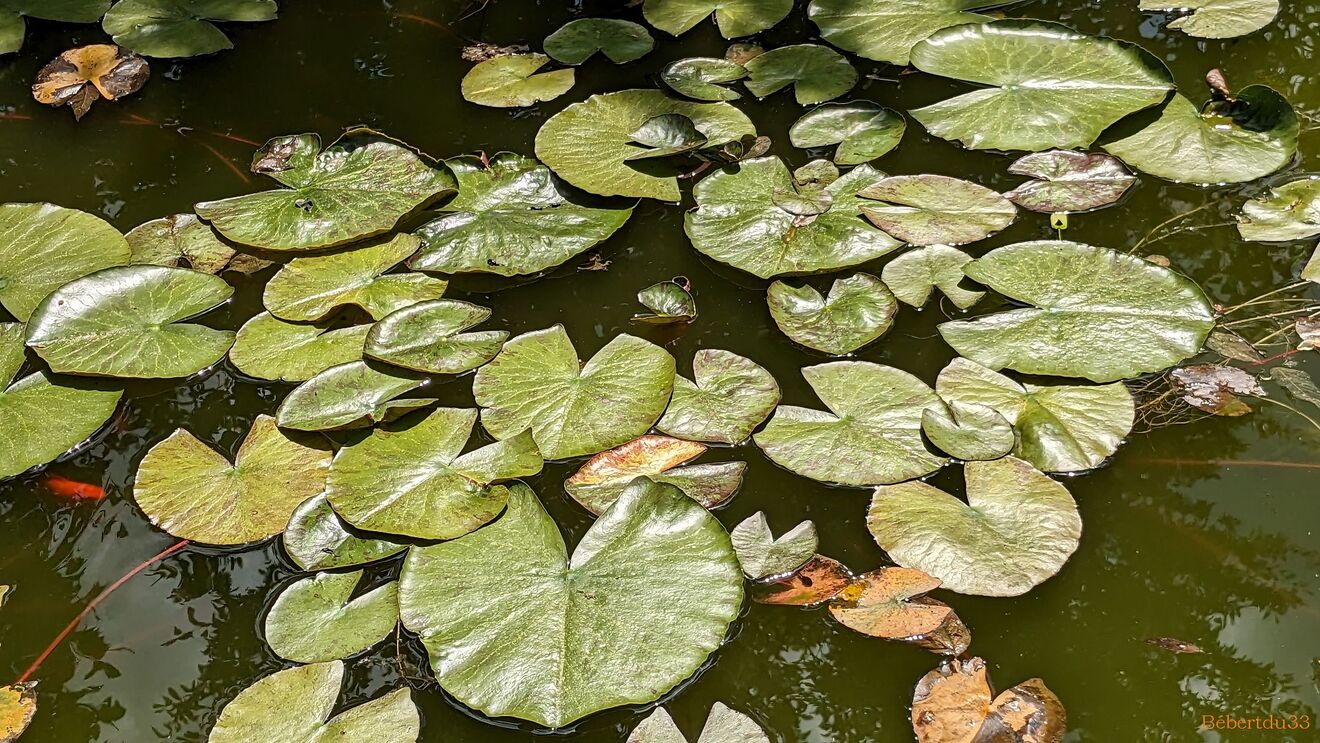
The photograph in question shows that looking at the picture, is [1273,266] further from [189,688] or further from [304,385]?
[189,688]

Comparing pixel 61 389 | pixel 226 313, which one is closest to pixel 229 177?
pixel 226 313

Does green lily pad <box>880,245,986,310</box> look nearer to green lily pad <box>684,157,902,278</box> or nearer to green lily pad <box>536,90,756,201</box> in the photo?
green lily pad <box>684,157,902,278</box>

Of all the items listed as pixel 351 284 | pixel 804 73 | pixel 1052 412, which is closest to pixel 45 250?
pixel 351 284

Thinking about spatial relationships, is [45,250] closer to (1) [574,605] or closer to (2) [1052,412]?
(1) [574,605]

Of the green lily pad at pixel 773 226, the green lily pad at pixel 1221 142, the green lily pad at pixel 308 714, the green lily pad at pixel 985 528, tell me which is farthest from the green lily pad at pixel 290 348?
the green lily pad at pixel 1221 142

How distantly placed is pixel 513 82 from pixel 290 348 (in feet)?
3.61

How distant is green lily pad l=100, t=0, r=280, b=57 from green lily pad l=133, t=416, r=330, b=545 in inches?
61.1

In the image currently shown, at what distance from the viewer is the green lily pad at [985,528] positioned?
64.6 inches

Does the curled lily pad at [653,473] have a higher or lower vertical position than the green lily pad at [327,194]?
lower

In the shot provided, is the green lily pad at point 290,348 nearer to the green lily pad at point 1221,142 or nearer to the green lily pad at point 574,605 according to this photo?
the green lily pad at point 574,605

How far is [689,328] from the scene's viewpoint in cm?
213

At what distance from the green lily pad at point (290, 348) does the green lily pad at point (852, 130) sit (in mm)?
1226

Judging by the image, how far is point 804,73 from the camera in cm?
268

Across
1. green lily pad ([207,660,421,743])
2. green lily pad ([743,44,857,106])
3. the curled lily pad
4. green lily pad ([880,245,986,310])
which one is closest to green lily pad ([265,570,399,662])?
green lily pad ([207,660,421,743])
